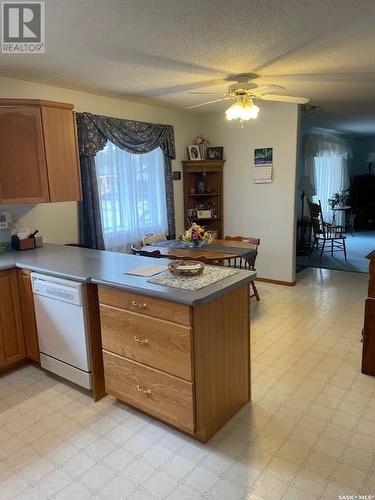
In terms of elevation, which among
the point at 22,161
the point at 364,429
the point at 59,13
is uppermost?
the point at 59,13

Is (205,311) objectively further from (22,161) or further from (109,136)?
(109,136)

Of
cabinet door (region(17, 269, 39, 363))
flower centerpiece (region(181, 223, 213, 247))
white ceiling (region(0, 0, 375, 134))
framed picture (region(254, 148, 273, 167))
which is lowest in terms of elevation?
cabinet door (region(17, 269, 39, 363))

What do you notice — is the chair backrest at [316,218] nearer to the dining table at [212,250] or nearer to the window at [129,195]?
Result: the dining table at [212,250]

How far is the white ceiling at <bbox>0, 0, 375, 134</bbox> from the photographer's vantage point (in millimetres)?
1923

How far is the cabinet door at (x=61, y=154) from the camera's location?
9.91 feet

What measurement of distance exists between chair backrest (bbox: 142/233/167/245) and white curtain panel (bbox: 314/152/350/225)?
14.7 feet

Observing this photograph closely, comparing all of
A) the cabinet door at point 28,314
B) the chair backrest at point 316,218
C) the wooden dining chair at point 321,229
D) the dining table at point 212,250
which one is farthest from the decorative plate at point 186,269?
the chair backrest at point 316,218

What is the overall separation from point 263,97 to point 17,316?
112 inches

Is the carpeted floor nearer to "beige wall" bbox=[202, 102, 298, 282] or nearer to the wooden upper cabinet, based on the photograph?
"beige wall" bbox=[202, 102, 298, 282]

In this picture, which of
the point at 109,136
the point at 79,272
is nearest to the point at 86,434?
the point at 79,272

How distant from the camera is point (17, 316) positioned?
2.81 metres

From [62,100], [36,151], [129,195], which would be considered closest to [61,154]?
[36,151]

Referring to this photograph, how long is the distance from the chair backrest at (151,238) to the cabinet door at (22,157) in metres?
1.52

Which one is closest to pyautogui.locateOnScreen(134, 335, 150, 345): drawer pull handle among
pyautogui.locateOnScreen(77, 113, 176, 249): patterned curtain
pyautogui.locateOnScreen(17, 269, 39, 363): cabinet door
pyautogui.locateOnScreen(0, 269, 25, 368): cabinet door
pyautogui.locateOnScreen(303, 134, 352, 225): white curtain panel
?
pyautogui.locateOnScreen(17, 269, 39, 363): cabinet door
